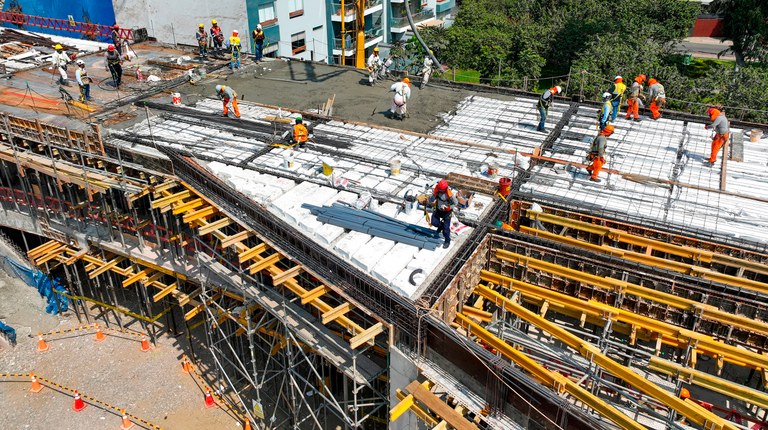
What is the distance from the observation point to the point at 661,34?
46.7 metres

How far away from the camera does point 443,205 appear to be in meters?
14.5

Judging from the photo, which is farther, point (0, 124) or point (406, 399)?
point (0, 124)

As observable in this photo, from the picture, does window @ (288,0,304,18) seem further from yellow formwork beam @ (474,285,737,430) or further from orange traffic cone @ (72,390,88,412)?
yellow formwork beam @ (474,285,737,430)

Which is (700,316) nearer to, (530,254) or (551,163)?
(530,254)

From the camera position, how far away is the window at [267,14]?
45.9 metres

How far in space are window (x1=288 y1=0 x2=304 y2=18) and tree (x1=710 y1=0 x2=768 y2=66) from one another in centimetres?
3254

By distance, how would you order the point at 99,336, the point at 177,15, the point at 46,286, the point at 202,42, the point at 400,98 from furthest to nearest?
the point at 177,15
the point at 202,42
the point at 46,286
the point at 99,336
the point at 400,98

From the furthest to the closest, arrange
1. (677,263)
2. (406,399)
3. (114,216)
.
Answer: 1. (114,216)
2. (677,263)
3. (406,399)

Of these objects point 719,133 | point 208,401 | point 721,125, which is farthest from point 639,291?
point 208,401

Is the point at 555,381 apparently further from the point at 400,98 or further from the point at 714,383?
the point at 400,98

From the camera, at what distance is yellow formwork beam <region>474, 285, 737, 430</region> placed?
34.8ft

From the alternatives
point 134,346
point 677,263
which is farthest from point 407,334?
point 134,346

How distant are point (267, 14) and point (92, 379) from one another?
33.1 meters

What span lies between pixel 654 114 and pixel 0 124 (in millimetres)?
27274
